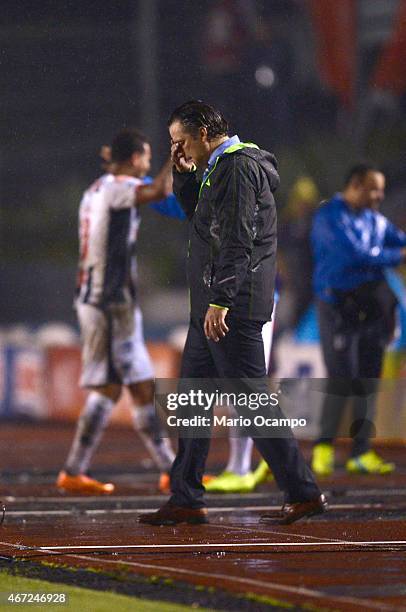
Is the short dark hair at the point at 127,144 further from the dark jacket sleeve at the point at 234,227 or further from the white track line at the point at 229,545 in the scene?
the white track line at the point at 229,545

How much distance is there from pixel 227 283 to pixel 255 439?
793 mm

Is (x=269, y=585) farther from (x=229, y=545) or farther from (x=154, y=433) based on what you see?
(x=154, y=433)

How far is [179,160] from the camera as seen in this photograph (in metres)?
8.20

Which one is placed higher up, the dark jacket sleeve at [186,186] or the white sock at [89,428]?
the dark jacket sleeve at [186,186]

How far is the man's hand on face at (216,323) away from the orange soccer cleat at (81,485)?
3.11m

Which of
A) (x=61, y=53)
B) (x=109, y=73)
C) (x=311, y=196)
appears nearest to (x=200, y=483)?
(x=311, y=196)

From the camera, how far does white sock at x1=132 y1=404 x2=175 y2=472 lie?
10859 millimetres

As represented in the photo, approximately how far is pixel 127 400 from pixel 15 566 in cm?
1294

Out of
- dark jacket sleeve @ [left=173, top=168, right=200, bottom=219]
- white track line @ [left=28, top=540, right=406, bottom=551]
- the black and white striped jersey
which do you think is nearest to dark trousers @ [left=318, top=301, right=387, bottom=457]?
the black and white striped jersey

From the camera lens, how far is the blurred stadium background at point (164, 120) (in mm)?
20641

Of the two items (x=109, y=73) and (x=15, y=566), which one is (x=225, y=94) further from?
(x=15, y=566)

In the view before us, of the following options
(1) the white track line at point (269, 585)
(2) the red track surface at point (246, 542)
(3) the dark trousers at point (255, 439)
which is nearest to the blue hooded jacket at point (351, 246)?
(2) the red track surface at point (246, 542)

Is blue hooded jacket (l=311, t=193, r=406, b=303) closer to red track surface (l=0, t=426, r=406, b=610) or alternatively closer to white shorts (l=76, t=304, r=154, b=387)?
red track surface (l=0, t=426, r=406, b=610)

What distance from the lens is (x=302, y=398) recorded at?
12500 millimetres
